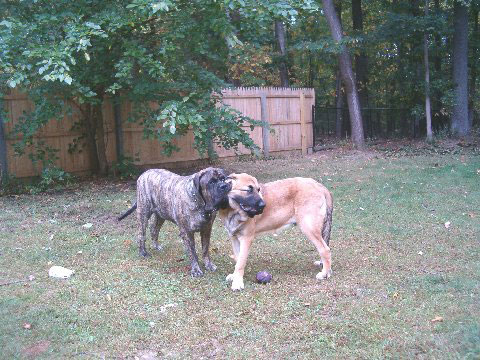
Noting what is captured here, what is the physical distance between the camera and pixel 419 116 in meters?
20.1

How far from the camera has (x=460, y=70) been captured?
63.3 feet

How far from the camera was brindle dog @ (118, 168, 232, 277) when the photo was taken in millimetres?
5602

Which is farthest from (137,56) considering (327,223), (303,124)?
(303,124)

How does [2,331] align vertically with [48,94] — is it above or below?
below

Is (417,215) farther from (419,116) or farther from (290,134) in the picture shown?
(419,116)

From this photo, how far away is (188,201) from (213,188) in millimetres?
478

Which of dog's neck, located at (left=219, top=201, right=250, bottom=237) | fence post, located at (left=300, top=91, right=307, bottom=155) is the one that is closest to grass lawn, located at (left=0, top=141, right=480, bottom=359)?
dog's neck, located at (left=219, top=201, right=250, bottom=237)

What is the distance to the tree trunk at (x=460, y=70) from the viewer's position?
1881 centimetres

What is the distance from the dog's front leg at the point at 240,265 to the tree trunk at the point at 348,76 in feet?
46.7

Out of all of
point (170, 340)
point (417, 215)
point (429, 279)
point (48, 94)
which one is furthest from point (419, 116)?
point (170, 340)

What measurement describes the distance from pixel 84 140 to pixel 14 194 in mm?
2686

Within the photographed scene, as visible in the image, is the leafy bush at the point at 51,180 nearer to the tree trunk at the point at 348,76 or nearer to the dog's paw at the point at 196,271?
the dog's paw at the point at 196,271

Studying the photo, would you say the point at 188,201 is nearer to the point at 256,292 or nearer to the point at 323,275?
the point at 256,292

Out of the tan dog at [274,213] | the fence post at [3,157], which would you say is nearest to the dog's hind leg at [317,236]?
the tan dog at [274,213]
